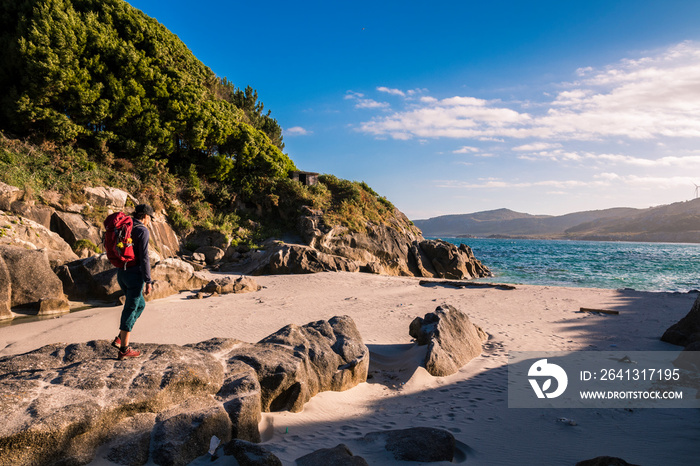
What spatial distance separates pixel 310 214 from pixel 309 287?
9.21 meters

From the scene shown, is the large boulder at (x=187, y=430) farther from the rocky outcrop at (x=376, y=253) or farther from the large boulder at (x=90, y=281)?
A: the rocky outcrop at (x=376, y=253)

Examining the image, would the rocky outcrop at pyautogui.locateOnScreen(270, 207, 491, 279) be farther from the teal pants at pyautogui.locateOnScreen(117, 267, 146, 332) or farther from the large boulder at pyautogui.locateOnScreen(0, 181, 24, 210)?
the teal pants at pyautogui.locateOnScreen(117, 267, 146, 332)

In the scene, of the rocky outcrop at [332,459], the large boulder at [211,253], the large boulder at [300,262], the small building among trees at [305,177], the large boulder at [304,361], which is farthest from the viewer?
the small building among trees at [305,177]

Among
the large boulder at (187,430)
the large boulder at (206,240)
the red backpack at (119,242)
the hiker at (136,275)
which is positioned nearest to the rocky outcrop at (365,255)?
the large boulder at (206,240)

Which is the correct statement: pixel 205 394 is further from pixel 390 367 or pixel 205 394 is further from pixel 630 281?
pixel 630 281

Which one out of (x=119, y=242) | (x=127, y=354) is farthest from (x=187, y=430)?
(x=119, y=242)

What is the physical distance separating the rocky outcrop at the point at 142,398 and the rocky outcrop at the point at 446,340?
226 cm

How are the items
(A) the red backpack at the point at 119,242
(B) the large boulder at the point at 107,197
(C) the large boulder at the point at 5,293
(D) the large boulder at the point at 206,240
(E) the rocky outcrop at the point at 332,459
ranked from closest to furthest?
(E) the rocky outcrop at the point at 332,459 < (A) the red backpack at the point at 119,242 < (C) the large boulder at the point at 5,293 < (B) the large boulder at the point at 107,197 < (D) the large boulder at the point at 206,240

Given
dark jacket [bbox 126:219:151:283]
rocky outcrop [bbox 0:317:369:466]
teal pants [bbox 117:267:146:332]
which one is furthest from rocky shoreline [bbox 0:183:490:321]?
rocky outcrop [bbox 0:317:369:466]

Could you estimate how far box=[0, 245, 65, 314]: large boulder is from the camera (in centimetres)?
938

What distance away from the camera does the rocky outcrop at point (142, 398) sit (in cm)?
283

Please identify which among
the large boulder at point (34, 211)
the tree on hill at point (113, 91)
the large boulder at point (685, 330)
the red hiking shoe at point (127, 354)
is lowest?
the large boulder at point (685, 330)

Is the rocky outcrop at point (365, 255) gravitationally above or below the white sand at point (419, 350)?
above

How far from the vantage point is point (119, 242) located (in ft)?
15.2
